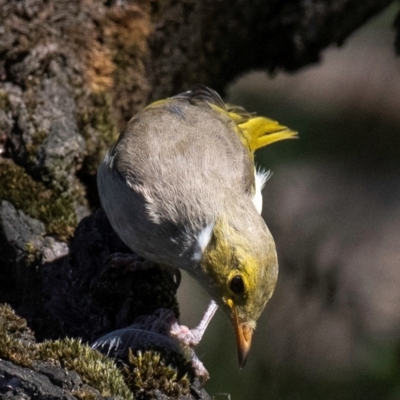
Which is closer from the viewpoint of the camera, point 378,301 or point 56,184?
point 56,184

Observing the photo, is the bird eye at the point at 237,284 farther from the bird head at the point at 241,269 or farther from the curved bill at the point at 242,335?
the curved bill at the point at 242,335

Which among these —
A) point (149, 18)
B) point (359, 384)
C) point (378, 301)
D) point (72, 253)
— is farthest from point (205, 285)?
point (378, 301)

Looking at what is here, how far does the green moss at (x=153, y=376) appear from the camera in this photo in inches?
149

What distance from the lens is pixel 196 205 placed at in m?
4.45

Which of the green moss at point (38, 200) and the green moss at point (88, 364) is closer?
the green moss at point (88, 364)

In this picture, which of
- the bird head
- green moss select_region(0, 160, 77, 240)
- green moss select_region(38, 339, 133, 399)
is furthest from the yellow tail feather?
green moss select_region(38, 339, 133, 399)

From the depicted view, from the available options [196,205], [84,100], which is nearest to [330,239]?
[84,100]

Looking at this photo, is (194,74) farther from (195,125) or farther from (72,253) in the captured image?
(72,253)

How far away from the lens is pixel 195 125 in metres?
5.07

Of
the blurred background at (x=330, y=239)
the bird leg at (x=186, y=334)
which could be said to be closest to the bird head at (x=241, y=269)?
the bird leg at (x=186, y=334)

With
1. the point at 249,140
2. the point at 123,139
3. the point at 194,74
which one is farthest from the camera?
the point at 194,74

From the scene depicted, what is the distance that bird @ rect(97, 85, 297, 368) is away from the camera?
423 cm

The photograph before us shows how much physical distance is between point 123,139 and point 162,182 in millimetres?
505

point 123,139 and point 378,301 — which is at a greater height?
point 123,139
